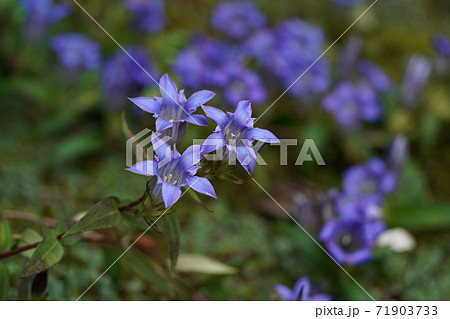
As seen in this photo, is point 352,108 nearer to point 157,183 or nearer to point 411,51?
point 411,51

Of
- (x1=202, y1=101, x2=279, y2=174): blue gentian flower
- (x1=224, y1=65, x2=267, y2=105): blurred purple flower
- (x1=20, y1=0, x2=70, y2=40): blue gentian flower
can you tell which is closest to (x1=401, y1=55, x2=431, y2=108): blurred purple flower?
(x1=224, y1=65, x2=267, y2=105): blurred purple flower

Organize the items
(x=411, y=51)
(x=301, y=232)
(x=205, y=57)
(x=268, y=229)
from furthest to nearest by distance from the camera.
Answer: (x=411, y=51)
(x=205, y=57)
(x=268, y=229)
(x=301, y=232)

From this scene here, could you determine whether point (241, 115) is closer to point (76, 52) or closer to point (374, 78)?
point (76, 52)

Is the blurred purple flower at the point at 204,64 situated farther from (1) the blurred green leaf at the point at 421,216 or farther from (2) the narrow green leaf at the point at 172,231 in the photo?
(2) the narrow green leaf at the point at 172,231

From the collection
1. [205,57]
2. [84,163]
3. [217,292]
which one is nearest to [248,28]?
[205,57]

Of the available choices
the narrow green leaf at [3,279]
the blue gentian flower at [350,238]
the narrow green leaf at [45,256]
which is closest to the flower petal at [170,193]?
the narrow green leaf at [45,256]

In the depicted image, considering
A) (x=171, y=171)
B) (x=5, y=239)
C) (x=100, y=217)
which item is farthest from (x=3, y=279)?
(x=171, y=171)
